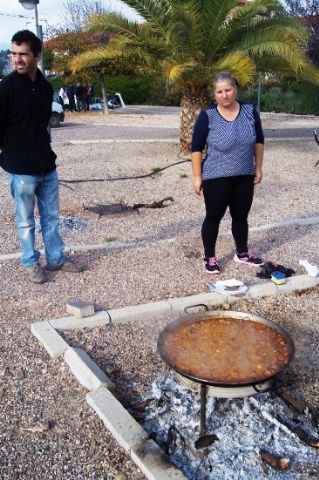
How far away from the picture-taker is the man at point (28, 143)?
4.18 meters

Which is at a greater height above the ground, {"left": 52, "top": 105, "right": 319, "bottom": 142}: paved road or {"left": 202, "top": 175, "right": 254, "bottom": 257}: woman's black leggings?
{"left": 202, "top": 175, "right": 254, "bottom": 257}: woman's black leggings

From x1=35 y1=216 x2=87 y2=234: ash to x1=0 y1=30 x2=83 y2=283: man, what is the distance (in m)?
1.60

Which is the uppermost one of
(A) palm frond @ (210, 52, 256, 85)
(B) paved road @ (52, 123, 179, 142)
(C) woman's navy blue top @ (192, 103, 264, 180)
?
(A) palm frond @ (210, 52, 256, 85)

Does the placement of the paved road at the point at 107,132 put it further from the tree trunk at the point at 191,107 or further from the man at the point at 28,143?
the man at the point at 28,143

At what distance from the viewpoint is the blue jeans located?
4504mm

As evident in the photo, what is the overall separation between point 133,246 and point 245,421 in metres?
3.11

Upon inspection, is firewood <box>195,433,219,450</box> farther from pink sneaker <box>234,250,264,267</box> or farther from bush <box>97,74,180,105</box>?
bush <box>97,74,180,105</box>

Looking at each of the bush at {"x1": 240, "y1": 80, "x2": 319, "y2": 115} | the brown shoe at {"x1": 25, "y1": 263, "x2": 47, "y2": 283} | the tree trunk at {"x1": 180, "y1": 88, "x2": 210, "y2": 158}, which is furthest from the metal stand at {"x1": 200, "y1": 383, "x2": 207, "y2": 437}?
the bush at {"x1": 240, "y1": 80, "x2": 319, "y2": 115}

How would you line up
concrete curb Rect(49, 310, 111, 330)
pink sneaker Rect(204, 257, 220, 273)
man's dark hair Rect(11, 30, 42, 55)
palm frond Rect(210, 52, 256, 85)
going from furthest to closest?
palm frond Rect(210, 52, 256, 85) → pink sneaker Rect(204, 257, 220, 273) → man's dark hair Rect(11, 30, 42, 55) → concrete curb Rect(49, 310, 111, 330)

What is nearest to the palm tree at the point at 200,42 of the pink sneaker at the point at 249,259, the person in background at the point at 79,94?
the pink sneaker at the point at 249,259

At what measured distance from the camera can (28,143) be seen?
14.5 feet

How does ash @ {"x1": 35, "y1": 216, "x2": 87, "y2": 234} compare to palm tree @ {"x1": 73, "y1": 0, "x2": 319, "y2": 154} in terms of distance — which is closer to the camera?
ash @ {"x1": 35, "y1": 216, "x2": 87, "y2": 234}

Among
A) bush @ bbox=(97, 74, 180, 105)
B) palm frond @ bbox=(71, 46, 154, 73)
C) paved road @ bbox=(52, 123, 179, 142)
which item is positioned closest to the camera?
Result: palm frond @ bbox=(71, 46, 154, 73)

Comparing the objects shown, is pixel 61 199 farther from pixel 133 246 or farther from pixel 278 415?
pixel 278 415
